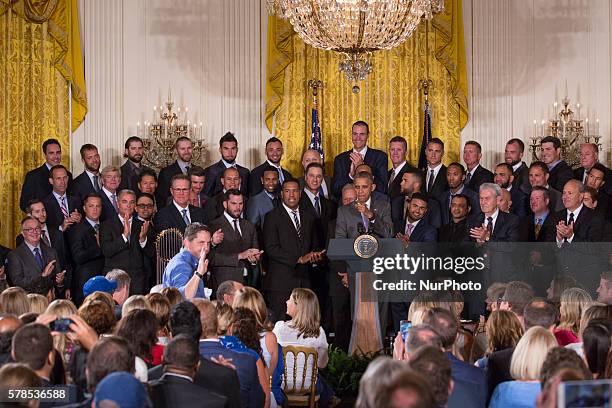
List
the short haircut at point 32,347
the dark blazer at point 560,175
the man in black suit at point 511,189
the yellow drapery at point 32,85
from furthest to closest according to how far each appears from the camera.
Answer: the yellow drapery at point 32,85
the dark blazer at point 560,175
the man in black suit at point 511,189
the short haircut at point 32,347

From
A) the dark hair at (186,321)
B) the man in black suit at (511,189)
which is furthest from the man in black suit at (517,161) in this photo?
the dark hair at (186,321)

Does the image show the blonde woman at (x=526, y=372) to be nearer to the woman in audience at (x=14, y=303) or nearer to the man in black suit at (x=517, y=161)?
the woman in audience at (x=14, y=303)

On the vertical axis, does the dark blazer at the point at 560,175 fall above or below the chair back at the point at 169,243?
above

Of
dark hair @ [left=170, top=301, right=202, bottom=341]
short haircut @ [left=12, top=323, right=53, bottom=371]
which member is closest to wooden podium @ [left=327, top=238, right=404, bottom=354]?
dark hair @ [left=170, top=301, right=202, bottom=341]

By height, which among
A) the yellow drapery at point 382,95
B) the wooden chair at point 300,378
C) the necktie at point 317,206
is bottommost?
the wooden chair at point 300,378

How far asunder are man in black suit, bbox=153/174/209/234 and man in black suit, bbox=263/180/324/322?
71cm

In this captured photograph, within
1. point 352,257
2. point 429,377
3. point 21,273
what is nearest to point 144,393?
point 429,377

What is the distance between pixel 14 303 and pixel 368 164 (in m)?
6.09

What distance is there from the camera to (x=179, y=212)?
11.0 meters

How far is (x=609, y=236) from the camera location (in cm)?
1038

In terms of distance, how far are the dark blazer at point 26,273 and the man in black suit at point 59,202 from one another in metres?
0.91

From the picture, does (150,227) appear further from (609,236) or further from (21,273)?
(609,236)

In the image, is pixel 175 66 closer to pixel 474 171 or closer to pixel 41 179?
pixel 41 179

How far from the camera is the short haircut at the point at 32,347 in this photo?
4648mm
